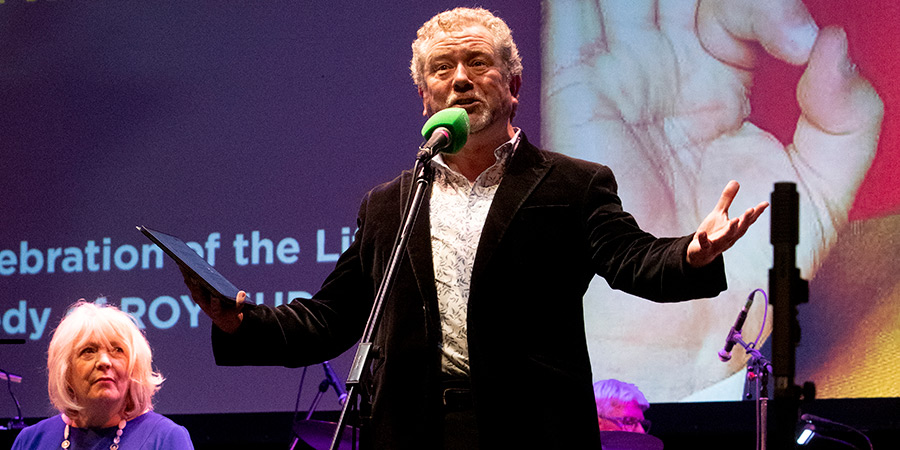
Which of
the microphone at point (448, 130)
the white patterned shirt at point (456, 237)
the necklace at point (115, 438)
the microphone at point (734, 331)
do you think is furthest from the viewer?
the microphone at point (734, 331)

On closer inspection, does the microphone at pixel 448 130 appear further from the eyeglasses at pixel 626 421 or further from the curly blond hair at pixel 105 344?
the eyeglasses at pixel 626 421

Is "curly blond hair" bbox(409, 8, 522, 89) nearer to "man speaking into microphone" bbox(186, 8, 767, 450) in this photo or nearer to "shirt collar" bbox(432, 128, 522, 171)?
"man speaking into microphone" bbox(186, 8, 767, 450)

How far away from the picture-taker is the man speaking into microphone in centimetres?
190

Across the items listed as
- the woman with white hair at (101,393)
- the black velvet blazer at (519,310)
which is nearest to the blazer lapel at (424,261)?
the black velvet blazer at (519,310)

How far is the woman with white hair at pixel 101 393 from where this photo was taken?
3.26 meters

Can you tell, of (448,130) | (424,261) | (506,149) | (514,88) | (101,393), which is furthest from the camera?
(101,393)

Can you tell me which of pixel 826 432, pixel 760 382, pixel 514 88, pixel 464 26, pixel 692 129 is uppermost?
pixel 692 129

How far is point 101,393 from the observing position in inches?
128

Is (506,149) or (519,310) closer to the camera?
(519,310)

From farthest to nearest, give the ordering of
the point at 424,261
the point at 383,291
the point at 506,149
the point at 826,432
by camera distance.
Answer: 1. the point at 826,432
2. the point at 506,149
3. the point at 424,261
4. the point at 383,291

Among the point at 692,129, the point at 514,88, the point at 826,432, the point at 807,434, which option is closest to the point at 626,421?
the point at 807,434

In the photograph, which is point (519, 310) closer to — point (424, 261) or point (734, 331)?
point (424, 261)

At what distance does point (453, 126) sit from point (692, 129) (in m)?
2.86

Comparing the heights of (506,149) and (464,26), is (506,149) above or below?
below
